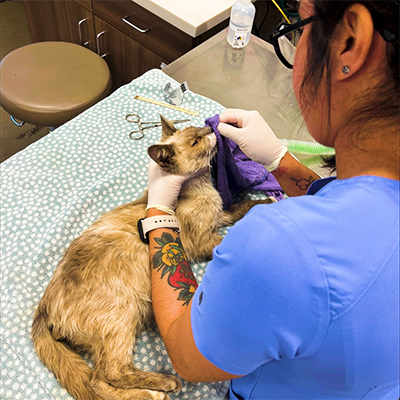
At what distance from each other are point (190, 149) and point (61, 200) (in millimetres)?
526

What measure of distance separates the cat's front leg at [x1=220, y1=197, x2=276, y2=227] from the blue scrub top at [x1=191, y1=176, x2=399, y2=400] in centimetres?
79

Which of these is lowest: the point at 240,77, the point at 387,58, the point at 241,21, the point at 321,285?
the point at 240,77

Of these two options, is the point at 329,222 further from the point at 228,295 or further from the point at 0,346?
the point at 0,346

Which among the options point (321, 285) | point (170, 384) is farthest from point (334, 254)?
point (170, 384)

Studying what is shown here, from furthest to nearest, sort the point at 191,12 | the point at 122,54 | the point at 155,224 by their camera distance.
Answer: the point at 122,54
the point at 191,12
the point at 155,224

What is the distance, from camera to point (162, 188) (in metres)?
1.16

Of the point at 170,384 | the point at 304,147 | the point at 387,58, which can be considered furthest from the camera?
the point at 304,147

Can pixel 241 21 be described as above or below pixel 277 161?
above

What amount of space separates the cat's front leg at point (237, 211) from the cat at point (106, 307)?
0.12m

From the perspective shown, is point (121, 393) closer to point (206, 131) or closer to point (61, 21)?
point (206, 131)

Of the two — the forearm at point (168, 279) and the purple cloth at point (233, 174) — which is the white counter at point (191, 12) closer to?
the purple cloth at point (233, 174)

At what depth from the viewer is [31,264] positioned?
42.6 inches

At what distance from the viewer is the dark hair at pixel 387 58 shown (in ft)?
1.41

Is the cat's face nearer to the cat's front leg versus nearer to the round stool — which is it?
the cat's front leg
